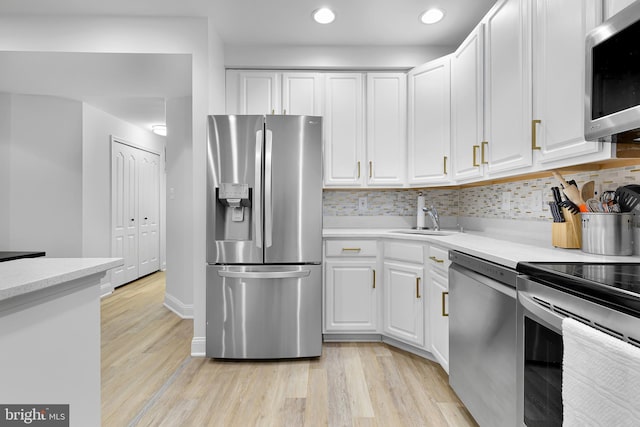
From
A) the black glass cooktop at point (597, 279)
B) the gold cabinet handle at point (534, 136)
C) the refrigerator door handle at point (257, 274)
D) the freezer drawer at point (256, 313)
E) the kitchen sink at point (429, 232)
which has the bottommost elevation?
the freezer drawer at point (256, 313)

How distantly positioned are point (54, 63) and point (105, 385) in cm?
257

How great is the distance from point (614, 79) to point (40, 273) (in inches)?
76.0

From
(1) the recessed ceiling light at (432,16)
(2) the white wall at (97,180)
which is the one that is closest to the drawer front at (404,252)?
(1) the recessed ceiling light at (432,16)

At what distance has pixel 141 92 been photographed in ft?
11.4

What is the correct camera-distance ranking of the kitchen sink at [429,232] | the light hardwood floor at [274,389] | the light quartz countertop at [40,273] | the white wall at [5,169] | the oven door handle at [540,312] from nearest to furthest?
the light quartz countertop at [40,273], the oven door handle at [540,312], the light hardwood floor at [274,389], the kitchen sink at [429,232], the white wall at [5,169]

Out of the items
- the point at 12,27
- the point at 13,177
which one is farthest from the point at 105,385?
the point at 13,177

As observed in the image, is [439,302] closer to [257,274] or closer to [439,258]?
[439,258]

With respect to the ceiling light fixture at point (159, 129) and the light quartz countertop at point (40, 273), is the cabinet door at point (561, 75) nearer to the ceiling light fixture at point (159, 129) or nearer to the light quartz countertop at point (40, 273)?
the light quartz countertop at point (40, 273)

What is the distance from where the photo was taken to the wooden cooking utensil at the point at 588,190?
172 centimetres

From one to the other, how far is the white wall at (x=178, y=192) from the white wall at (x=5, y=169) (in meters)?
1.85

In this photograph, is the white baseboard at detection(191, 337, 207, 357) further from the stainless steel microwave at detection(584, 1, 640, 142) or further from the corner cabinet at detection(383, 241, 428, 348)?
the stainless steel microwave at detection(584, 1, 640, 142)

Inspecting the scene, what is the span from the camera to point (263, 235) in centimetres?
245

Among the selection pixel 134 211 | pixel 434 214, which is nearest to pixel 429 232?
pixel 434 214

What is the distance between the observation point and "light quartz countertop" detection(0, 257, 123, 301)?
80 cm
